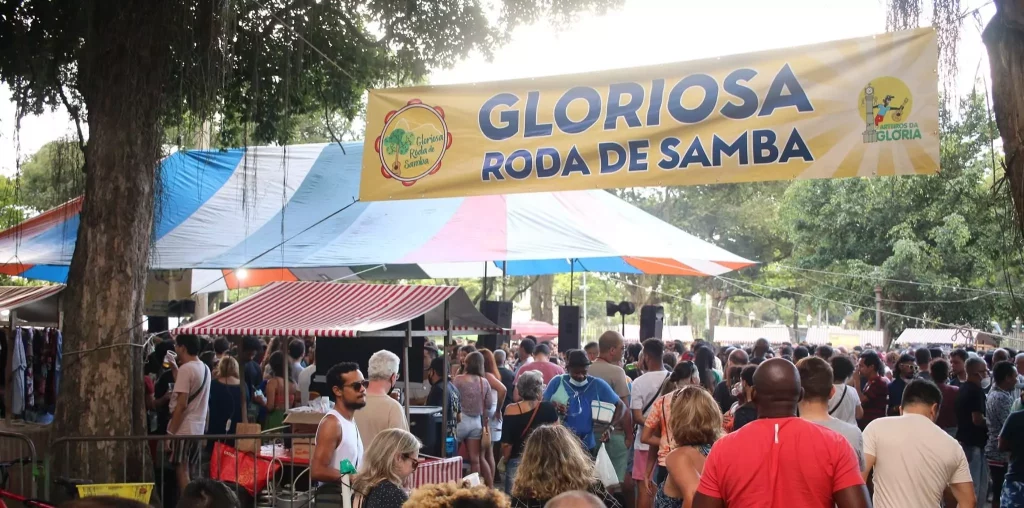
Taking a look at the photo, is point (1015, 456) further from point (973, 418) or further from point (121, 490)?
point (121, 490)

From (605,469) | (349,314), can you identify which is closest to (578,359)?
(605,469)

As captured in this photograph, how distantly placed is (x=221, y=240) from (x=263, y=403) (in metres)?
2.25

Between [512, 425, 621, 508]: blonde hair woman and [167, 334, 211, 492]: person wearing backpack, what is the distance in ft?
17.9

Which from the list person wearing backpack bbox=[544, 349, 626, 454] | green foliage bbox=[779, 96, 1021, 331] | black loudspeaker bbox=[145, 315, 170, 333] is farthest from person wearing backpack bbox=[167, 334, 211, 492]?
green foliage bbox=[779, 96, 1021, 331]

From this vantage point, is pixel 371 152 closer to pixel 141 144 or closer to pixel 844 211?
pixel 141 144

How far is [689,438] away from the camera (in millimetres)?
5422

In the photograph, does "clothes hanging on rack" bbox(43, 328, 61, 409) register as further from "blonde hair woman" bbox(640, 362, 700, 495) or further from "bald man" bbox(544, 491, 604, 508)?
"bald man" bbox(544, 491, 604, 508)

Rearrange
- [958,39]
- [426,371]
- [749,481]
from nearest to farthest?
[749,481], [958,39], [426,371]

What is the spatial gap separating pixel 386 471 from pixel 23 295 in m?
7.71

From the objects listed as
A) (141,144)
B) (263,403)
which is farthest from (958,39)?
(263,403)

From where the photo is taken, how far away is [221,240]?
38.9ft

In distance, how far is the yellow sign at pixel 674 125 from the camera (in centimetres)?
573

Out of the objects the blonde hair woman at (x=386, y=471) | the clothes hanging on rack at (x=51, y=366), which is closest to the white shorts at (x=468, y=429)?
the clothes hanging on rack at (x=51, y=366)

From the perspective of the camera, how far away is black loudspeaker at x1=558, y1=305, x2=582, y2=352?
1503 centimetres
